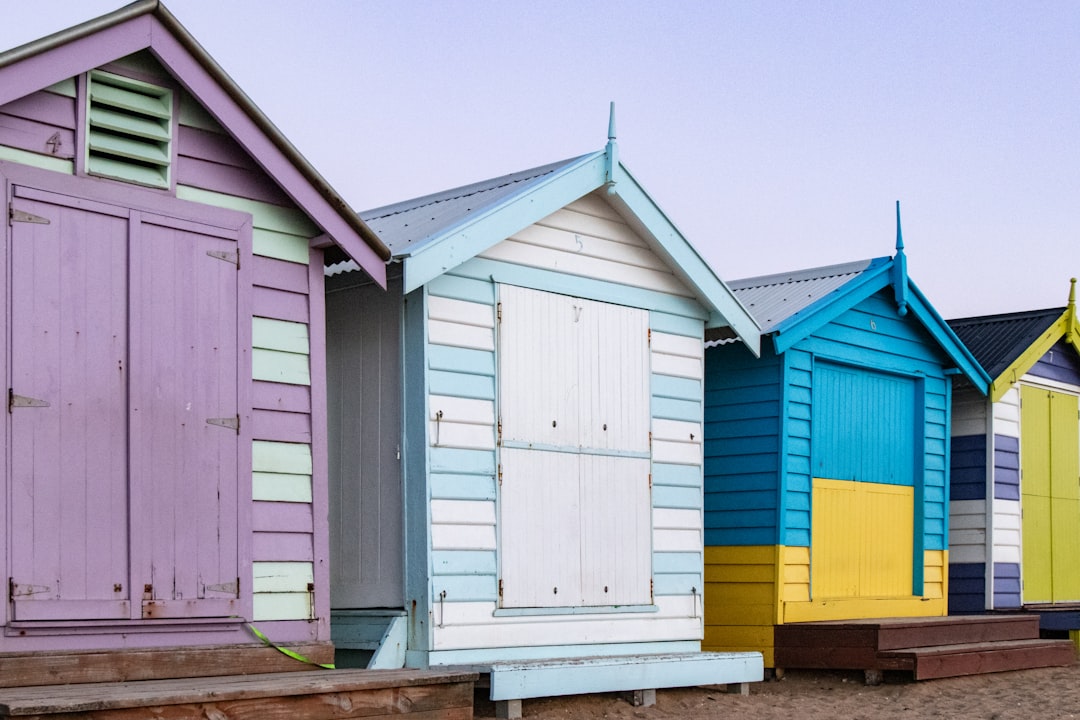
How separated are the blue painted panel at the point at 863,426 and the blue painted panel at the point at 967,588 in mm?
1752

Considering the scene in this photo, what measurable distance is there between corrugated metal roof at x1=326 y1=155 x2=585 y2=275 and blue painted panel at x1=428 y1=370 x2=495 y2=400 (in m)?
0.85

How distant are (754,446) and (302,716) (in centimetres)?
597

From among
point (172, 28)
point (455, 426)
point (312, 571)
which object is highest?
point (172, 28)

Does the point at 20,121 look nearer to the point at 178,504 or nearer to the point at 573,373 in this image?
the point at 178,504

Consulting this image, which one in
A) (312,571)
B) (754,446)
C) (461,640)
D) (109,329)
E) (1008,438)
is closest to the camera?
(109,329)

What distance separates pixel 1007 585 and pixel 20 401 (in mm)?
10804

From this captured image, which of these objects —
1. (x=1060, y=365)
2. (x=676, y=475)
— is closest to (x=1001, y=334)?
(x=1060, y=365)

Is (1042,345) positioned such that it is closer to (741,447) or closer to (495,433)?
(741,447)

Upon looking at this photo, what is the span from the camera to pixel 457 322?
894 centimetres

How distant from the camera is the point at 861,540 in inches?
489

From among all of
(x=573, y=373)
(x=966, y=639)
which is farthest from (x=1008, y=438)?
(x=573, y=373)

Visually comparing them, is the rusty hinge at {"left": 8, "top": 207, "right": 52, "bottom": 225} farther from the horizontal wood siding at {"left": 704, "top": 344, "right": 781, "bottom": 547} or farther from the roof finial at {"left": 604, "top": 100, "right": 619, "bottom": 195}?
the horizontal wood siding at {"left": 704, "top": 344, "right": 781, "bottom": 547}

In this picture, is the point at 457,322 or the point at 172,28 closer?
the point at 172,28

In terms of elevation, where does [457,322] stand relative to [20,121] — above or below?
below
